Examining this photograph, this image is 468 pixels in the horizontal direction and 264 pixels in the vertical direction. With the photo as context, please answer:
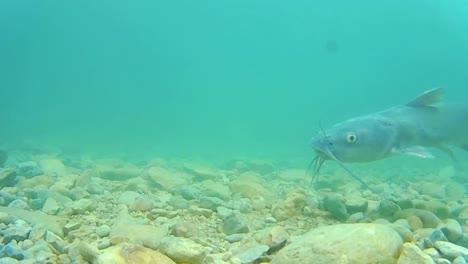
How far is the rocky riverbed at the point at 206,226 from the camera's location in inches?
104

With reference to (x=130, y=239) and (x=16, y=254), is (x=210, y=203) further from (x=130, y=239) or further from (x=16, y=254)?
(x=16, y=254)

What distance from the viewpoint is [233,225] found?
3545 mm

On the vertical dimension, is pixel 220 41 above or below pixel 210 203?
above

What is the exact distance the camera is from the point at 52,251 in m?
2.84

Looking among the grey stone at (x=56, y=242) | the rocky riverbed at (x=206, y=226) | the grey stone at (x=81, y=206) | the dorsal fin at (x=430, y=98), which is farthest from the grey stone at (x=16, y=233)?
the dorsal fin at (x=430, y=98)

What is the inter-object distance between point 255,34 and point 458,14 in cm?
6117

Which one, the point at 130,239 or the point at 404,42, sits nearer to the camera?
the point at 130,239

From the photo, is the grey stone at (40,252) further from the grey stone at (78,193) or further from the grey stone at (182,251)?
the grey stone at (78,193)

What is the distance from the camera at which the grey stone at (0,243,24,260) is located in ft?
8.60

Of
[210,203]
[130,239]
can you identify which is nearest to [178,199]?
[210,203]

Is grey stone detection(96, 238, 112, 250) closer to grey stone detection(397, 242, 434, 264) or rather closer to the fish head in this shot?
grey stone detection(397, 242, 434, 264)

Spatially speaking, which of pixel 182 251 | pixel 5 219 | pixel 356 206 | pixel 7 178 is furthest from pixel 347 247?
pixel 7 178

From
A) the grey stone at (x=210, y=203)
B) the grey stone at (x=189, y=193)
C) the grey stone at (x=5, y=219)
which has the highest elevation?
the grey stone at (x=189, y=193)

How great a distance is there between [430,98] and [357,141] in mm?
1306
